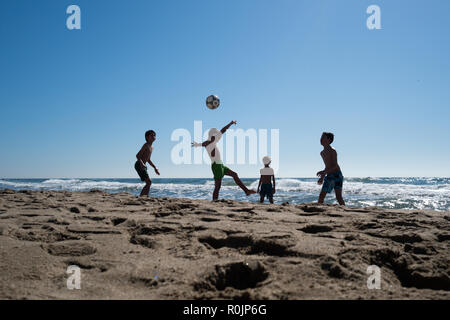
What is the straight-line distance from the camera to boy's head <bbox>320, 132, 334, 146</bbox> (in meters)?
5.63

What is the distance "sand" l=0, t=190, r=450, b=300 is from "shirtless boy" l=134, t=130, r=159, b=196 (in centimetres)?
319

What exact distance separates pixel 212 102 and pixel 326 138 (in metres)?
2.72

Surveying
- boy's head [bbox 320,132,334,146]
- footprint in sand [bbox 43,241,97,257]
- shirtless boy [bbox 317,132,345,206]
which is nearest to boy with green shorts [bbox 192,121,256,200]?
shirtless boy [bbox 317,132,345,206]

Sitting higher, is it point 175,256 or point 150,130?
point 150,130

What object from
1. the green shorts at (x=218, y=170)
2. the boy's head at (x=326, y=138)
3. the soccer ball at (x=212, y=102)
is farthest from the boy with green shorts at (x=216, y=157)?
the boy's head at (x=326, y=138)

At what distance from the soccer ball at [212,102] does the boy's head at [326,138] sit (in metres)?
2.51

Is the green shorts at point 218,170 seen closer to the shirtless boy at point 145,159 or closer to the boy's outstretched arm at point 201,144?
the boy's outstretched arm at point 201,144

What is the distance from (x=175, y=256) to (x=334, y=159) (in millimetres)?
4443

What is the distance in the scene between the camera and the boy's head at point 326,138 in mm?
5633

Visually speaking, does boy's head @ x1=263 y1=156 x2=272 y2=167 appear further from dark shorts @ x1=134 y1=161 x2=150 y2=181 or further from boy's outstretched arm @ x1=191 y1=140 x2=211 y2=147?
dark shorts @ x1=134 y1=161 x2=150 y2=181

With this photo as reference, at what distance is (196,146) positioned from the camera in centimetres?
554

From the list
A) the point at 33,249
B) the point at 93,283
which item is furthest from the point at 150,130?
the point at 93,283

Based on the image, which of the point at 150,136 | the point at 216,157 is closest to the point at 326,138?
the point at 216,157
